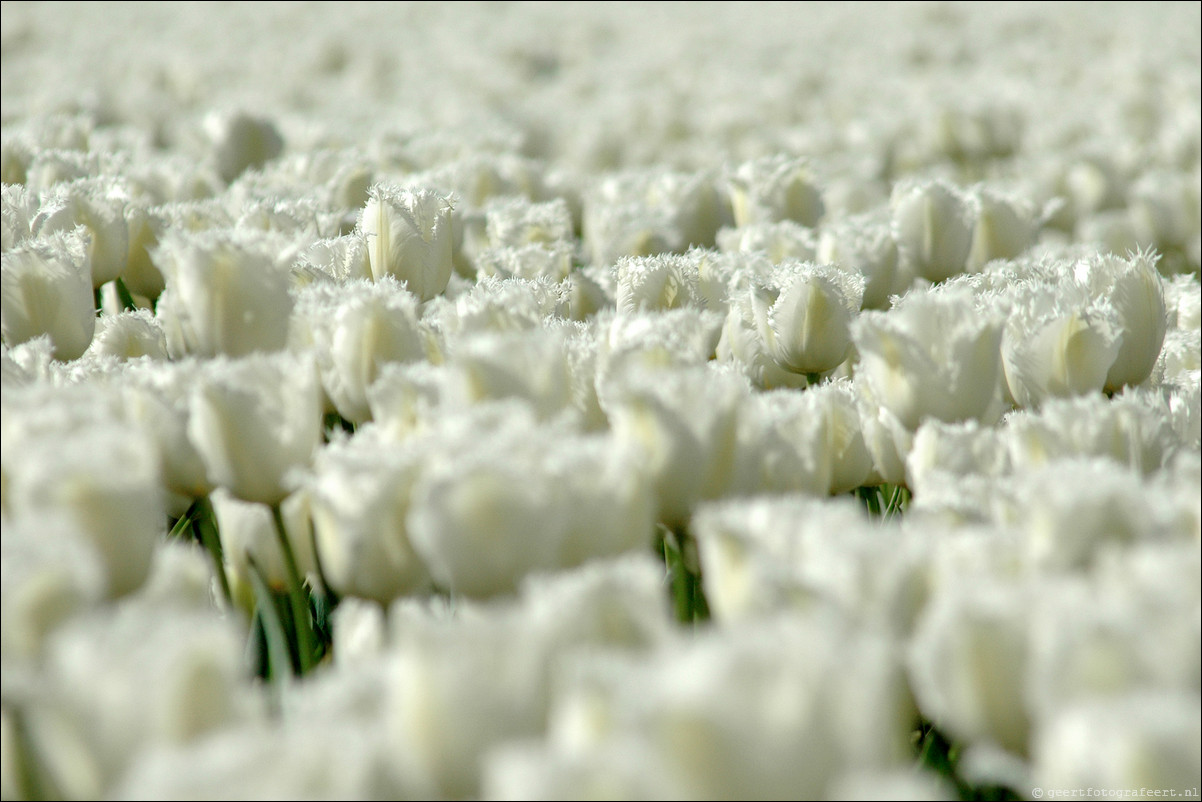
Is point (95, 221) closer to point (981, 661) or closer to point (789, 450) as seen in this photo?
point (789, 450)

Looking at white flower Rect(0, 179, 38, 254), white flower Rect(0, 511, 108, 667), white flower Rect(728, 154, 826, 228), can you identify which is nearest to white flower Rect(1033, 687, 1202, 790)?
white flower Rect(0, 511, 108, 667)

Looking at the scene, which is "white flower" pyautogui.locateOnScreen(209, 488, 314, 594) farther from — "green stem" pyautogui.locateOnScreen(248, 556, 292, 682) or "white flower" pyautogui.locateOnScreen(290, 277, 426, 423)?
"white flower" pyautogui.locateOnScreen(290, 277, 426, 423)

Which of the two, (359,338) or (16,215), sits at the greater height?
(16,215)

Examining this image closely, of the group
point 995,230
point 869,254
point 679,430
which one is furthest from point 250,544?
point 995,230

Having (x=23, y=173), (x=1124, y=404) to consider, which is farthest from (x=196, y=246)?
(x=23, y=173)

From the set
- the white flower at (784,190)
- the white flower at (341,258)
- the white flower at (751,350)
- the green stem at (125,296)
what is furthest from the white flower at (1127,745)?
the white flower at (784,190)

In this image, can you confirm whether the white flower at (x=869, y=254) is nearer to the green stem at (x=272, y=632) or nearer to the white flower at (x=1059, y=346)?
the white flower at (x=1059, y=346)

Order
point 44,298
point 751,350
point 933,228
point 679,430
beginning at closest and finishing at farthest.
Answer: point 679,430 → point 44,298 → point 751,350 → point 933,228
